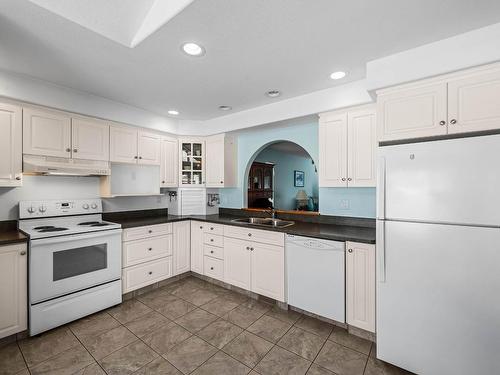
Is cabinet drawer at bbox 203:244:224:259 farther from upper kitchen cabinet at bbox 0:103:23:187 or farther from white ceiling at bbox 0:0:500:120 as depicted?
upper kitchen cabinet at bbox 0:103:23:187

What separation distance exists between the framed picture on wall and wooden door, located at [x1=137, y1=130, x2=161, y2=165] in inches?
189

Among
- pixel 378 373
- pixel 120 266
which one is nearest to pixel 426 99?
pixel 378 373

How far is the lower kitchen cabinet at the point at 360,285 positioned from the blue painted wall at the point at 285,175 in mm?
4309

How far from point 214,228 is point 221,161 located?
3.55 ft

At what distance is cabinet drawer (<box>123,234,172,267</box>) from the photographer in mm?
2879

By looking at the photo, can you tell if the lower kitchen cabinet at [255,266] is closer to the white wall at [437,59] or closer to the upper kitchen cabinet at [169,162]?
the upper kitchen cabinet at [169,162]

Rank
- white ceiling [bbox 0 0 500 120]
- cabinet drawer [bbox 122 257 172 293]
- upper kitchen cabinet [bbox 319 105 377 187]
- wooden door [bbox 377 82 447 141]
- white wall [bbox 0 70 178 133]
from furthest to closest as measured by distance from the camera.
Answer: cabinet drawer [bbox 122 257 172 293]
upper kitchen cabinet [bbox 319 105 377 187]
white wall [bbox 0 70 178 133]
wooden door [bbox 377 82 447 141]
white ceiling [bbox 0 0 500 120]

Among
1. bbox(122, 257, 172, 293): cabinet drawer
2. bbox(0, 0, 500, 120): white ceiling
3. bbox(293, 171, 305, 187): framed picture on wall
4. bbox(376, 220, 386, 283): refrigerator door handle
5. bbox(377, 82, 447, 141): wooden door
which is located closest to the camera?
bbox(0, 0, 500, 120): white ceiling

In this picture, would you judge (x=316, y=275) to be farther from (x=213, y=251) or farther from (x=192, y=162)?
(x=192, y=162)

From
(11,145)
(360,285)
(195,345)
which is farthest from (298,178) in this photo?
(11,145)

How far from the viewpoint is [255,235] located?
2816 mm

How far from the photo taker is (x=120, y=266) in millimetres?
2758

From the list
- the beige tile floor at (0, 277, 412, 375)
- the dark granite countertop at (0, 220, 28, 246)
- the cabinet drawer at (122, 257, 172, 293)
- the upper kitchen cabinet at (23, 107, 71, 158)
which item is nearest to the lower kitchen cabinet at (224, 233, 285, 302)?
the beige tile floor at (0, 277, 412, 375)

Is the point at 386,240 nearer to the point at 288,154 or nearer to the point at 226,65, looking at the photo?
the point at 226,65
